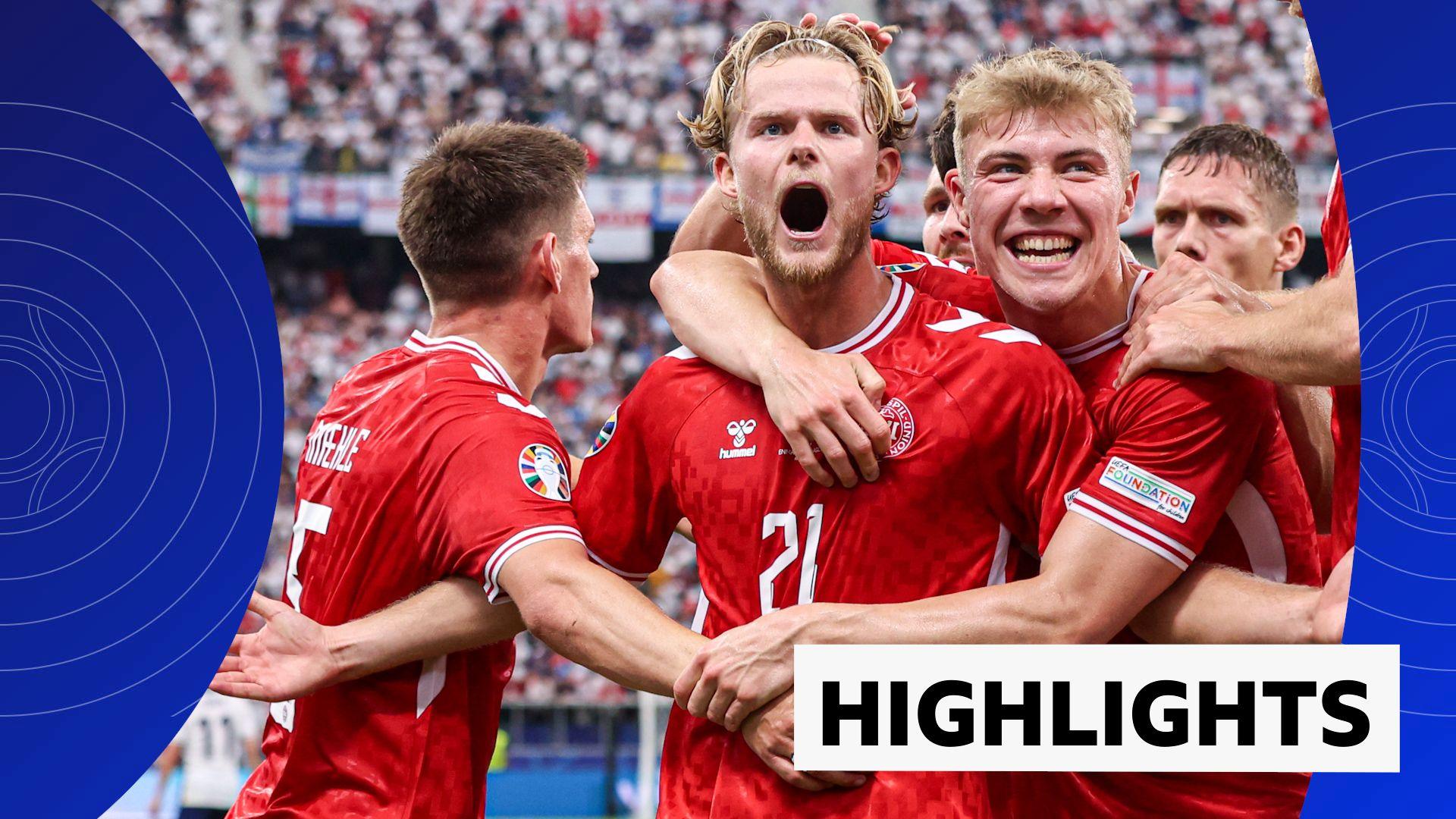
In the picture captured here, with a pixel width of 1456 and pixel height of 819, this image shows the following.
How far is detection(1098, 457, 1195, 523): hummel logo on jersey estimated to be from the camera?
3004 millimetres

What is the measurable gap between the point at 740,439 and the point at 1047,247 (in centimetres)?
86

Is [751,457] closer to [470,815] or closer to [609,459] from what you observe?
[609,459]

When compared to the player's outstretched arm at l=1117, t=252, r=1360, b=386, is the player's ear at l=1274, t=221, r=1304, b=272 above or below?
above

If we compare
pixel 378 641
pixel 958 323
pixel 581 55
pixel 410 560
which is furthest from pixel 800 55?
pixel 581 55

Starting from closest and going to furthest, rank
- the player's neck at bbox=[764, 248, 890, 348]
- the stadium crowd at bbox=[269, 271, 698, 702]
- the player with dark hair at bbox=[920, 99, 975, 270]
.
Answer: the player's neck at bbox=[764, 248, 890, 348] → the player with dark hair at bbox=[920, 99, 975, 270] → the stadium crowd at bbox=[269, 271, 698, 702]

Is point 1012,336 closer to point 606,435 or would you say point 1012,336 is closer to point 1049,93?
point 1049,93

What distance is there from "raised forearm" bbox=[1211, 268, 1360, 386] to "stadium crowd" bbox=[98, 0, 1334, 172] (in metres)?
18.0

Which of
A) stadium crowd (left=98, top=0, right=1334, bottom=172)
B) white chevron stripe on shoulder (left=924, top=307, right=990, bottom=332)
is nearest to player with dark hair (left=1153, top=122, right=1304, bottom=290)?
white chevron stripe on shoulder (left=924, top=307, right=990, bottom=332)

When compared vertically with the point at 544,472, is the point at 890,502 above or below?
below

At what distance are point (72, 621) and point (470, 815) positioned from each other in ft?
4.12

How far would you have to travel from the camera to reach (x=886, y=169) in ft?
10.9

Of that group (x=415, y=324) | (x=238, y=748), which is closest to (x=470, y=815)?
(x=238, y=748)

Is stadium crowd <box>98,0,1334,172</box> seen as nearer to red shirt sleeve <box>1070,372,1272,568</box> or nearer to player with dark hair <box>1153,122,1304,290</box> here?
player with dark hair <box>1153,122,1304,290</box>

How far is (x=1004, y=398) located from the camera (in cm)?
Answer: 307
